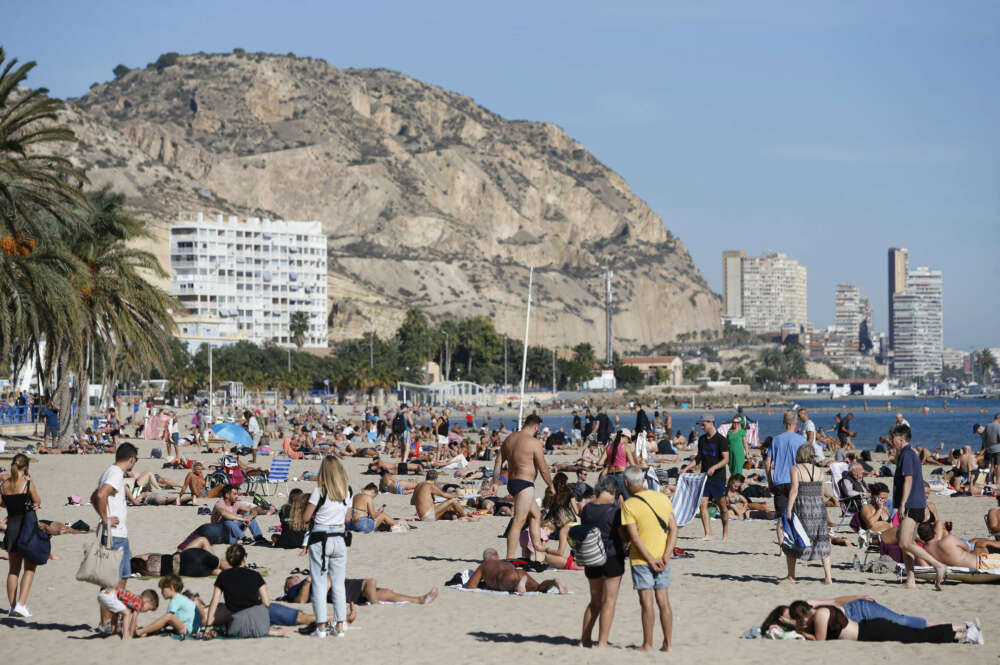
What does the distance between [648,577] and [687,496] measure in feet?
16.9

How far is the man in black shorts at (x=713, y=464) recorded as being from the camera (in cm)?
1373

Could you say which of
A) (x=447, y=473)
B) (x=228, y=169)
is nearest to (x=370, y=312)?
(x=228, y=169)

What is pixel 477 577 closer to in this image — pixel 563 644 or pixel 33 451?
pixel 563 644

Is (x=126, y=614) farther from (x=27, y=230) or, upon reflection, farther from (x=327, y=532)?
(x=27, y=230)

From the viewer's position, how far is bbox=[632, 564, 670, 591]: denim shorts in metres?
8.19

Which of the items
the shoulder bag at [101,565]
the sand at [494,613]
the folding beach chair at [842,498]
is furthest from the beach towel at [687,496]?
the shoulder bag at [101,565]

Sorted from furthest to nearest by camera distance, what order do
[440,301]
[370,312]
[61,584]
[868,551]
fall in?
[440,301] < [370,312] < [868,551] < [61,584]

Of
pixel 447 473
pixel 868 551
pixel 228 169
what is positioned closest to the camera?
pixel 868 551

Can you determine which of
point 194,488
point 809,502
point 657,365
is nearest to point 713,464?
point 809,502

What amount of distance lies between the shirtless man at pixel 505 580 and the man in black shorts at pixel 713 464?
2916 millimetres

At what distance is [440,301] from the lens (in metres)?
169

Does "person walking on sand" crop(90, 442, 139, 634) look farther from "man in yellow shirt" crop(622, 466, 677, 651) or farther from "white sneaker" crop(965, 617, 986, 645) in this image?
"white sneaker" crop(965, 617, 986, 645)

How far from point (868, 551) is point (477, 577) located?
4507 millimetres

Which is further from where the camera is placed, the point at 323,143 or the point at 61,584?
the point at 323,143
